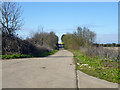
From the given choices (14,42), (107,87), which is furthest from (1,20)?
(107,87)

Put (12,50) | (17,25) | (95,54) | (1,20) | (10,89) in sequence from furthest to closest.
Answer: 1. (17,25)
2. (1,20)
3. (12,50)
4. (95,54)
5. (10,89)

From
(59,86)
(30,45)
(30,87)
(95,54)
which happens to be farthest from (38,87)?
(30,45)

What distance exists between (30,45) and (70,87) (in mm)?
16250

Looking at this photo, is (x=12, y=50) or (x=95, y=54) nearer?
(x=95, y=54)

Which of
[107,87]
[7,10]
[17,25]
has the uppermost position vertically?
[7,10]

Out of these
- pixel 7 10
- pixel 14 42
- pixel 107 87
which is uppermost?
pixel 7 10

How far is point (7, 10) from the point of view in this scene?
2138 centimetres

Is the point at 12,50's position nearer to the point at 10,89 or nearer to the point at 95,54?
the point at 95,54

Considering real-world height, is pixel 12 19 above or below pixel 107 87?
above

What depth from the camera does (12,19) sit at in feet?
70.6

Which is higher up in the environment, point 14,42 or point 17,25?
point 17,25

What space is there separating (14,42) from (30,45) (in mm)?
2581

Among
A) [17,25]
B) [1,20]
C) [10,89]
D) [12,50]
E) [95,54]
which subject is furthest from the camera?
[17,25]

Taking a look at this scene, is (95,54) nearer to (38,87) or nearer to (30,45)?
(30,45)
